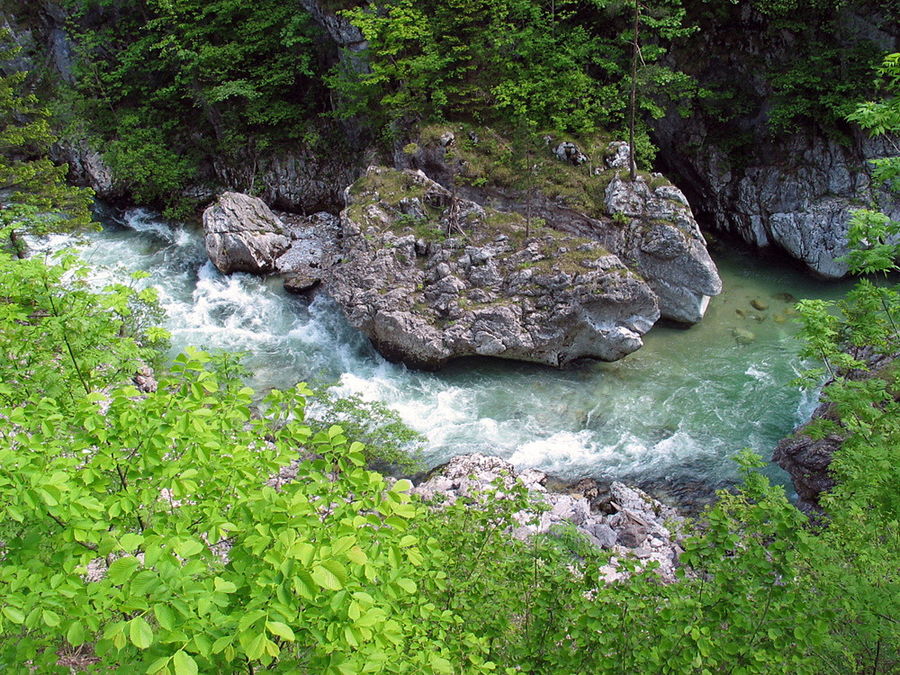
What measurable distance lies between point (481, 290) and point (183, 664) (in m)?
14.3

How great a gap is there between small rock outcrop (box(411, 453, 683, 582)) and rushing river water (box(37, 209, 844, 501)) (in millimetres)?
796

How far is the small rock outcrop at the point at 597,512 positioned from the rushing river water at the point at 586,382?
31.3 inches

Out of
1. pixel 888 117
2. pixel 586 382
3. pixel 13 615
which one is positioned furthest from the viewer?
pixel 586 382

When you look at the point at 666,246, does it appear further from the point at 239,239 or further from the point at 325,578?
the point at 325,578

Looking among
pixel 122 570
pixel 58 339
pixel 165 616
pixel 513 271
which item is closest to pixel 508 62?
pixel 513 271

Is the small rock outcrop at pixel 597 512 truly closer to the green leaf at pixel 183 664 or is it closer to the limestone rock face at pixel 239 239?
the green leaf at pixel 183 664

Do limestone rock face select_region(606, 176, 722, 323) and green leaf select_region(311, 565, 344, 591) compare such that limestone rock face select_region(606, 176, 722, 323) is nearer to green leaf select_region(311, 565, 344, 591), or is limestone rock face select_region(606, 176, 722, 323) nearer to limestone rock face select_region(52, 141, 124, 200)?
green leaf select_region(311, 565, 344, 591)

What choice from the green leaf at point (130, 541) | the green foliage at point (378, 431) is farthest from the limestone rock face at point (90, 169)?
the green leaf at point (130, 541)

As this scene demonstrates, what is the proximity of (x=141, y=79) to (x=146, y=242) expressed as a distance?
9.50m

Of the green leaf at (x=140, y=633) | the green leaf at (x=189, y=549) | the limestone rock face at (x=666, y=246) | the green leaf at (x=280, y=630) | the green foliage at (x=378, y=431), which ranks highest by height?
the green leaf at (x=280, y=630)

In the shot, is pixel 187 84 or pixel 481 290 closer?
pixel 481 290

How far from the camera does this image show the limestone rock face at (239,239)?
20438 millimetres

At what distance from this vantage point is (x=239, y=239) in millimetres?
20453

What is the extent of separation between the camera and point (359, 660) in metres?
3.14
